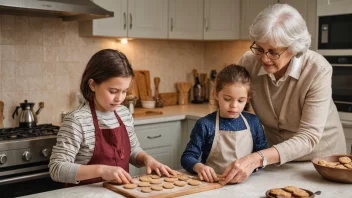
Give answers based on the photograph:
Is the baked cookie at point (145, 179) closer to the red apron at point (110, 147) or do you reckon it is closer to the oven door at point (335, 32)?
the red apron at point (110, 147)

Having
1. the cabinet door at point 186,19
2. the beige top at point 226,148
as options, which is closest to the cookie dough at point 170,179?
the beige top at point 226,148

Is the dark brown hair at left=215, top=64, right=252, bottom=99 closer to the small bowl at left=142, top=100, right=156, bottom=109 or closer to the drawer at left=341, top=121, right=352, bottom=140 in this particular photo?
the drawer at left=341, top=121, right=352, bottom=140

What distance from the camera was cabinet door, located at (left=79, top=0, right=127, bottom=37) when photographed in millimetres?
3426

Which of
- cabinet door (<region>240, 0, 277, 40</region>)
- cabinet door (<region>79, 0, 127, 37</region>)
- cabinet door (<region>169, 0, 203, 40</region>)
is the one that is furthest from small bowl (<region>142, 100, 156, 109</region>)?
cabinet door (<region>240, 0, 277, 40</region>)

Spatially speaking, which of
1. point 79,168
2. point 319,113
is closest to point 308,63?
point 319,113

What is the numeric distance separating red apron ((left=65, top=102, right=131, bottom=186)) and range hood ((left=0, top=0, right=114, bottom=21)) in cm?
121

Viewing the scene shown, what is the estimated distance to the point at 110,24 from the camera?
3475 millimetres

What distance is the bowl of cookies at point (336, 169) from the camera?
5.45ft

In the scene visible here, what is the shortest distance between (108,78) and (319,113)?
0.85 meters

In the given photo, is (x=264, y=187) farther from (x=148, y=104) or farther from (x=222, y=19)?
(x=222, y=19)

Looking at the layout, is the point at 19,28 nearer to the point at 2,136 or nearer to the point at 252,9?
the point at 2,136

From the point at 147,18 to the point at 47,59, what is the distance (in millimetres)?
842

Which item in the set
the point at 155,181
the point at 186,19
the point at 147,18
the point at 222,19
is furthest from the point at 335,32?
the point at 155,181

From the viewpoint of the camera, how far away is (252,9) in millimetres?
3922
